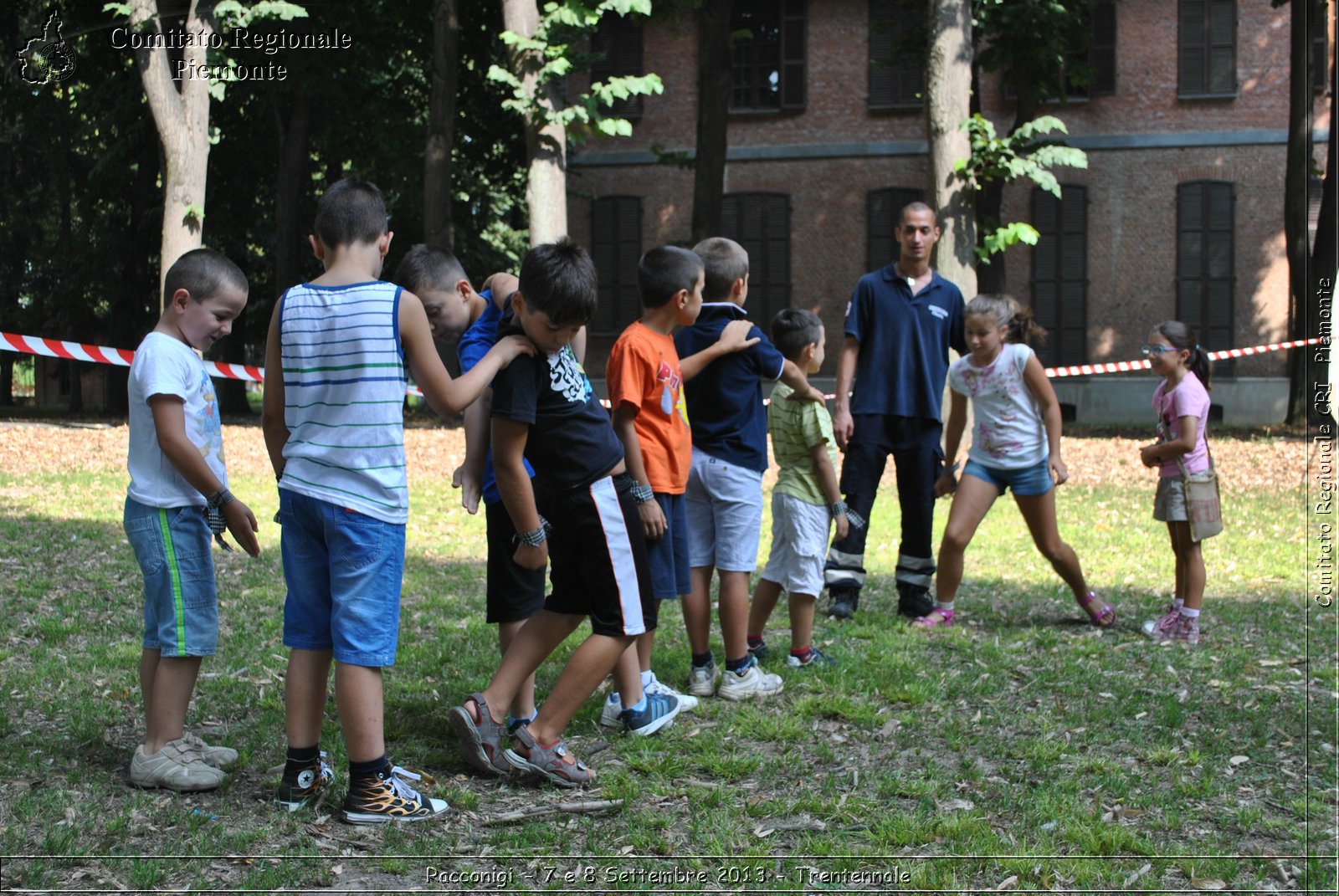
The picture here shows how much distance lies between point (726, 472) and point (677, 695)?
3.15ft

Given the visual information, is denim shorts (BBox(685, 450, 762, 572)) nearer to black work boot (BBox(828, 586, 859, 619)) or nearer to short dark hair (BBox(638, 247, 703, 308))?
short dark hair (BBox(638, 247, 703, 308))

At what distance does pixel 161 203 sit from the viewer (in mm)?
26891

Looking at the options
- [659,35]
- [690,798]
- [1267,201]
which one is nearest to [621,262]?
[659,35]

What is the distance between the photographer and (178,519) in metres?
4.12

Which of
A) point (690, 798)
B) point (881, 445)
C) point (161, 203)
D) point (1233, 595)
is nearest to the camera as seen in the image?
point (690, 798)

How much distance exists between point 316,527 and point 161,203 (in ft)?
84.0

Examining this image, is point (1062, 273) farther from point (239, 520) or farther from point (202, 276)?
point (239, 520)

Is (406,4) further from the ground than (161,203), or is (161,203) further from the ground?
(406,4)

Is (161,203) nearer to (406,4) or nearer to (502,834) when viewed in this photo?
(406,4)

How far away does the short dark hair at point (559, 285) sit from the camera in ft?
13.0

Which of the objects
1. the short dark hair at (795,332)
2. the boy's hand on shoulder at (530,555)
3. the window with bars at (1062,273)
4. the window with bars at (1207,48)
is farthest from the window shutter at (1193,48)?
the boy's hand on shoulder at (530,555)

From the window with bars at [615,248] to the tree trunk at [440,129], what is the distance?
31.6ft

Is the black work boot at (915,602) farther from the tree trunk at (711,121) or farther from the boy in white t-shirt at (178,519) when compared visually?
the tree trunk at (711,121)

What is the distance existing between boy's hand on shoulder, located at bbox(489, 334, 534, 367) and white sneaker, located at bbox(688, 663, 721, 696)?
2.00 meters
